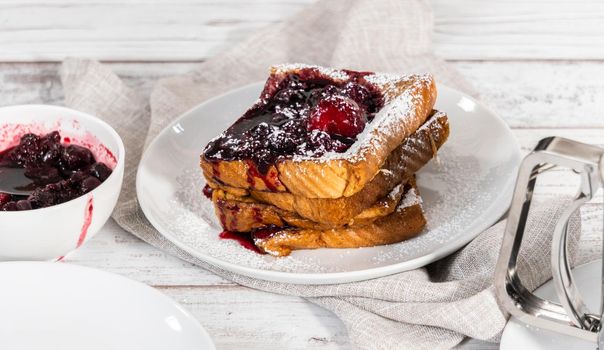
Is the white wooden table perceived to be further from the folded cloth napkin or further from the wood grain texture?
the folded cloth napkin

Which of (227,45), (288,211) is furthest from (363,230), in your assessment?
(227,45)

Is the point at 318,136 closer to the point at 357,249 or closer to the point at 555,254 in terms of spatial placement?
the point at 357,249

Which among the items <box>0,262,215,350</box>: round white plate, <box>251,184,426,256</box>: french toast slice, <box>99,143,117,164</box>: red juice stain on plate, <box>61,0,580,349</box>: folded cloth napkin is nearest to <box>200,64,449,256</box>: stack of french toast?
<box>251,184,426,256</box>: french toast slice

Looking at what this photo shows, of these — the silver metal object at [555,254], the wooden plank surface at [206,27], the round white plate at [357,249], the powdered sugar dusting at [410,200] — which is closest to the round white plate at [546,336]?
the silver metal object at [555,254]

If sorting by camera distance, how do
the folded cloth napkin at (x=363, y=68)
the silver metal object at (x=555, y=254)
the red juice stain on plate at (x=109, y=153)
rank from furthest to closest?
the red juice stain on plate at (x=109, y=153) → the folded cloth napkin at (x=363, y=68) → the silver metal object at (x=555, y=254)

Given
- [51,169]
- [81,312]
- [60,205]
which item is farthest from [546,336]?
[51,169]

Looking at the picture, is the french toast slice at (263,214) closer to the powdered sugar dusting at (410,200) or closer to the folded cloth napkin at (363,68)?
the powdered sugar dusting at (410,200)
